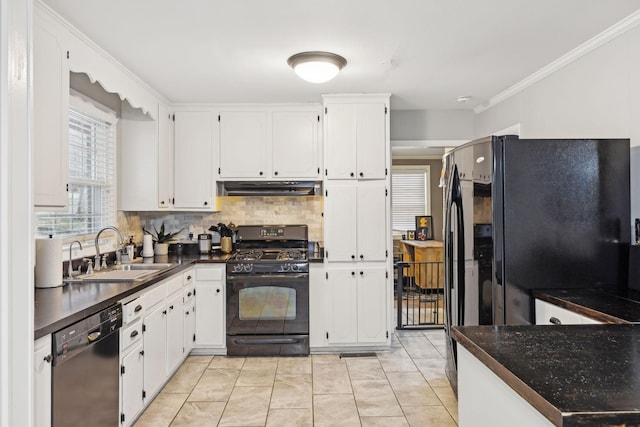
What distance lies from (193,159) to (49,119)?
6.36ft

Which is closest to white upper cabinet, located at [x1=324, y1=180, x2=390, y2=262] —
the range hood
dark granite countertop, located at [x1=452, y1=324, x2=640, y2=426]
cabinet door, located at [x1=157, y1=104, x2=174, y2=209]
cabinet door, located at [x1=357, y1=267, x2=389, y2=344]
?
cabinet door, located at [x1=357, y1=267, x2=389, y2=344]

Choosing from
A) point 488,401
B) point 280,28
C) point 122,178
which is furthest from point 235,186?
point 488,401

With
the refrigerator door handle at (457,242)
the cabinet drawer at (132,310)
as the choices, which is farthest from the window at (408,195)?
the cabinet drawer at (132,310)

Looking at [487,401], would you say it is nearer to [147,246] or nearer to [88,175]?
[88,175]

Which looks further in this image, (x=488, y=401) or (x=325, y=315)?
(x=325, y=315)

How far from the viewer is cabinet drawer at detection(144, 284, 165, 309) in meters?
2.67

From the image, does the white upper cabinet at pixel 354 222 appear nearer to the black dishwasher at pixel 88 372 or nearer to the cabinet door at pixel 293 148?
the cabinet door at pixel 293 148

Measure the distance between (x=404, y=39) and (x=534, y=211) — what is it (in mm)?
1292

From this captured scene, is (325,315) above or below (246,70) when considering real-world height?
below

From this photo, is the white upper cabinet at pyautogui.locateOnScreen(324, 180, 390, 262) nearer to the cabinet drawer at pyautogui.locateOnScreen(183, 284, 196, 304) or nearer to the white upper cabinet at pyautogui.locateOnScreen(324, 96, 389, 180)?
the white upper cabinet at pyautogui.locateOnScreen(324, 96, 389, 180)

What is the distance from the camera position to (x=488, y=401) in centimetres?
116

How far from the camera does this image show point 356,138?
3836 mm

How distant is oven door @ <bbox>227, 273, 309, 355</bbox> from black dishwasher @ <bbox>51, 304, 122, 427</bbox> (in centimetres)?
153

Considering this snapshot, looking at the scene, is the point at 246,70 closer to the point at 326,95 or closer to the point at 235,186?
the point at 326,95
